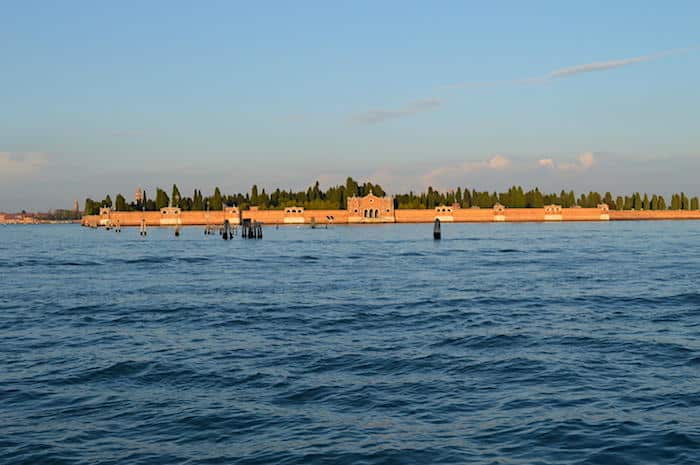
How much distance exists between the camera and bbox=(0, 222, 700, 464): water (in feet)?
29.2

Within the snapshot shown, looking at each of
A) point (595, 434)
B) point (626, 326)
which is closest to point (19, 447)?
point (595, 434)

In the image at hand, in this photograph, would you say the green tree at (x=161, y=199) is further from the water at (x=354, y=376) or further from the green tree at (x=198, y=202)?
the water at (x=354, y=376)

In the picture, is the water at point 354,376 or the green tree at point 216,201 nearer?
the water at point 354,376

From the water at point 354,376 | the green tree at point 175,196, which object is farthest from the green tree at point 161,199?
the water at point 354,376

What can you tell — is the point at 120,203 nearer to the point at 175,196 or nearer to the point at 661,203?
the point at 175,196

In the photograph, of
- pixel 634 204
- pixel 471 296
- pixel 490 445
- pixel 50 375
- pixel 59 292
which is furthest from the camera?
pixel 634 204

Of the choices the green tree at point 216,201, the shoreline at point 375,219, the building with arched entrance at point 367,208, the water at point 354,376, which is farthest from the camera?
the green tree at point 216,201

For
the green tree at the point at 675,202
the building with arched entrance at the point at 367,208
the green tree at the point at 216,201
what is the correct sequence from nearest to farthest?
the building with arched entrance at the point at 367,208 < the green tree at the point at 216,201 < the green tree at the point at 675,202

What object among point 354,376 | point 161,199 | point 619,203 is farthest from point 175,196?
point 354,376

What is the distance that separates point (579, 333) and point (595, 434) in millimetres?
7516

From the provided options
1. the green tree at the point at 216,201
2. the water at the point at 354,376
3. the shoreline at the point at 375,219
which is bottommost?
the water at the point at 354,376

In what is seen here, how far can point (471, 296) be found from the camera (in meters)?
24.5

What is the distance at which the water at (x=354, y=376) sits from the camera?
890 cm

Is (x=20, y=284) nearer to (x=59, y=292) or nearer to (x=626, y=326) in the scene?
(x=59, y=292)
